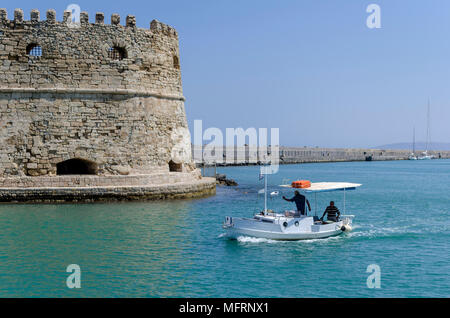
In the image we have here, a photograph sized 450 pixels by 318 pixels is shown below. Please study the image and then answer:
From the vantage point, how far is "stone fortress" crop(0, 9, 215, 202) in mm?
18953

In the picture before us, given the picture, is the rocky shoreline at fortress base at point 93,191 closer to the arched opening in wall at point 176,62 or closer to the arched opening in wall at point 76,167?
the arched opening in wall at point 76,167

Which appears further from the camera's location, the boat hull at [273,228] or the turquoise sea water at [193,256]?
the boat hull at [273,228]

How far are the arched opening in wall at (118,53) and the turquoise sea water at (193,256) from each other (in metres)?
5.96

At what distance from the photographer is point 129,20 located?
20344 mm

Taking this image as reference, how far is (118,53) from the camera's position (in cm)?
2041

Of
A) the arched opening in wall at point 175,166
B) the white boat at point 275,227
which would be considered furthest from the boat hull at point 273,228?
the arched opening in wall at point 175,166

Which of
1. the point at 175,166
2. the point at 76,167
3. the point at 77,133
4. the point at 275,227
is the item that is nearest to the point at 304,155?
the point at 175,166

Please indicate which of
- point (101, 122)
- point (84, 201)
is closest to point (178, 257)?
point (84, 201)

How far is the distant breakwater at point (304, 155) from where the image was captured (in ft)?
215

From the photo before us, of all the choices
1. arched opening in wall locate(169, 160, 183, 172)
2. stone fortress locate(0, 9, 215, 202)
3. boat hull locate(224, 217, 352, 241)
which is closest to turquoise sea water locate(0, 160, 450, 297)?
boat hull locate(224, 217, 352, 241)

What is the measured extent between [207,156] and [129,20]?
145 feet

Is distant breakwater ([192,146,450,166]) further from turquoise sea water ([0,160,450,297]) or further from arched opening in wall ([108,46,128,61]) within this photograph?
turquoise sea water ([0,160,450,297])

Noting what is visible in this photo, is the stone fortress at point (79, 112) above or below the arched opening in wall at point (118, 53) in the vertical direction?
below
